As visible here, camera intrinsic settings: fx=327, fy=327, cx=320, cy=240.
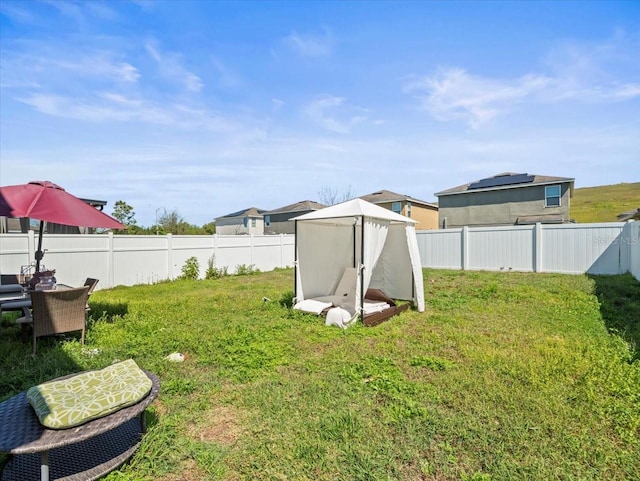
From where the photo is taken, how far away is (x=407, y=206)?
25.9 metres

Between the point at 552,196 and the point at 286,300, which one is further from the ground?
the point at 552,196

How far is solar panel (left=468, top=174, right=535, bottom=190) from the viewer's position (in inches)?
797

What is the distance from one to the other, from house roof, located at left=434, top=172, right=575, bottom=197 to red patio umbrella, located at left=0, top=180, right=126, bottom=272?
71.2 ft

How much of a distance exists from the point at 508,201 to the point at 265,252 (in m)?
15.8

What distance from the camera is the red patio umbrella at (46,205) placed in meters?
4.12

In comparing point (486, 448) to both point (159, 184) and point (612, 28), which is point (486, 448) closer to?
point (612, 28)

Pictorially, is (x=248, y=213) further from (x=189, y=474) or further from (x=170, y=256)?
(x=189, y=474)

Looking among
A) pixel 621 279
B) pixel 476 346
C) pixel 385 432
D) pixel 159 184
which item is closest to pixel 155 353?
pixel 385 432

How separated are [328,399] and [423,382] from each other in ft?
3.58

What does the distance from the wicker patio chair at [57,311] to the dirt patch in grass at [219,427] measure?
9.12 feet

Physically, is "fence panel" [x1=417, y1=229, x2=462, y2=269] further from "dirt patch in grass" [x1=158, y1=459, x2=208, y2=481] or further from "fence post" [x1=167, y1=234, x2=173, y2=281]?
"dirt patch in grass" [x1=158, y1=459, x2=208, y2=481]

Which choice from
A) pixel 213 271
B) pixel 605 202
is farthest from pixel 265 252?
pixel 605 202

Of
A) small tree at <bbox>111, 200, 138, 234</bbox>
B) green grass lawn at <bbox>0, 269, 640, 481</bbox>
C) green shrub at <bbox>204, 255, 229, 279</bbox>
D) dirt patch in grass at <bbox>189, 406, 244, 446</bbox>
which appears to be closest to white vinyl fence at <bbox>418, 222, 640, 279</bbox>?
green grass lawn at <bbox>0, 269, 640, 481</bbox>

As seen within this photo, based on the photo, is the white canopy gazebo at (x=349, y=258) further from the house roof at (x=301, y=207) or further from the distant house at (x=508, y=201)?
the house roof at (x=301, y=207)
